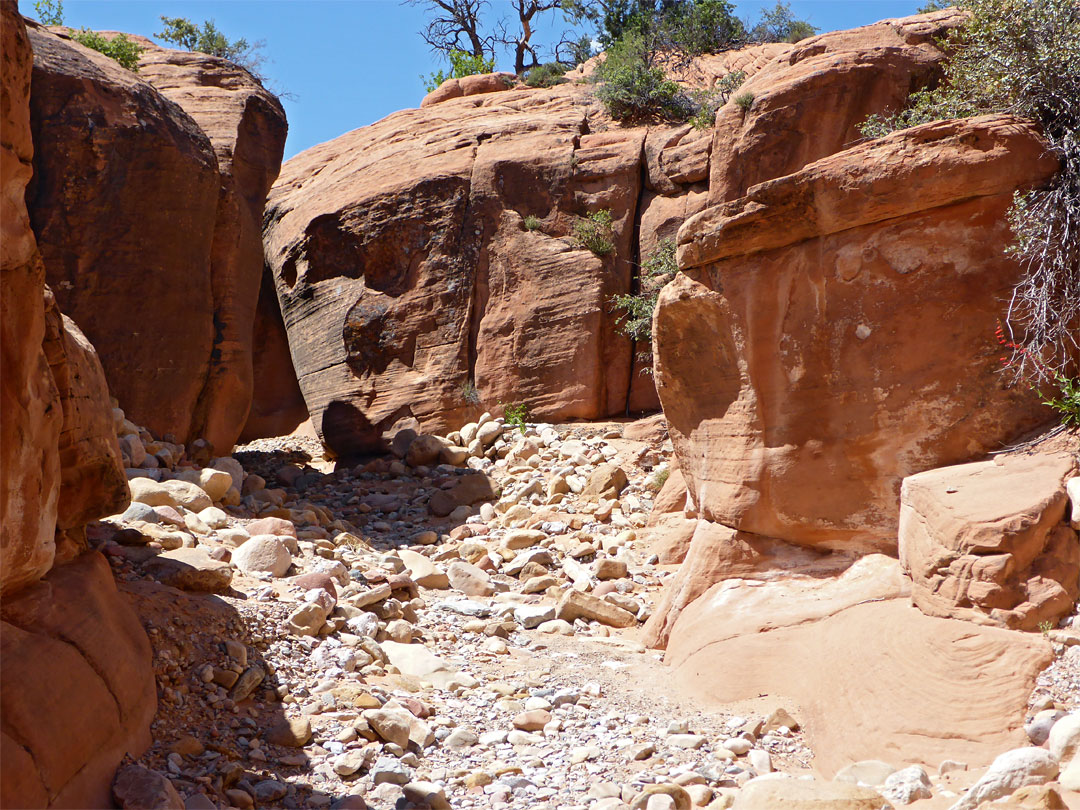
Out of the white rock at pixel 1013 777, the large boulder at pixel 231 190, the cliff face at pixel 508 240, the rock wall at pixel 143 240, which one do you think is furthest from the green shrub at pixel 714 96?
the white rock at pixel 1013 777

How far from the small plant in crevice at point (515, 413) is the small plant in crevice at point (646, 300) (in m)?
1.57

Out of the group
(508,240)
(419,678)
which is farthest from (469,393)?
(419,678)

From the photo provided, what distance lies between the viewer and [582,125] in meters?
13.0

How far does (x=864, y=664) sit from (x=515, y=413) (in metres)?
7.54

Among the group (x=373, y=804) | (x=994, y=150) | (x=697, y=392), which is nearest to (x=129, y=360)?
(x=697, y=392)

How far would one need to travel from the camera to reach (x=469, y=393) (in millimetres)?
11805

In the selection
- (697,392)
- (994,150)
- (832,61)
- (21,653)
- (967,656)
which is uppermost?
(832,61)

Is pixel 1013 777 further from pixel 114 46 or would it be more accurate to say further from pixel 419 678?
pixel 114 46

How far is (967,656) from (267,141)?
10.6m

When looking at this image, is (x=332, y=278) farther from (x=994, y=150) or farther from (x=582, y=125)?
(x=994, y=150)

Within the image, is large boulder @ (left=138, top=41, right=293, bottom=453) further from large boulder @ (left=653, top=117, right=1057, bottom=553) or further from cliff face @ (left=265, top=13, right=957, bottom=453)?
large boulder @ (left=653, top=117, right=1057, bottom=553)

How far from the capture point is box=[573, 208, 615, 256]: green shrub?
11.7 metres

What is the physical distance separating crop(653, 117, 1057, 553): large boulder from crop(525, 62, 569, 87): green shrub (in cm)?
1152

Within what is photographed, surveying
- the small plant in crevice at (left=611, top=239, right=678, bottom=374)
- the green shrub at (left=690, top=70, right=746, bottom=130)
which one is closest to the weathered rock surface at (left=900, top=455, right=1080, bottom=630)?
the small plant in crevice at (left=611, top=239, right=678, bottom=374)
